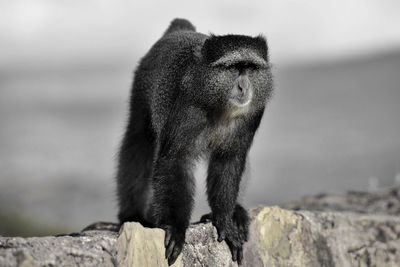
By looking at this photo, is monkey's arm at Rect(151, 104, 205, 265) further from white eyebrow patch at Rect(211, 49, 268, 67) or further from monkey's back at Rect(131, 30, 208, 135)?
white eyebrow patch at Rect(211, 49, 268, 67)

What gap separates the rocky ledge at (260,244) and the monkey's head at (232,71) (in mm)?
1091

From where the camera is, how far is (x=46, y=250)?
3324 mm

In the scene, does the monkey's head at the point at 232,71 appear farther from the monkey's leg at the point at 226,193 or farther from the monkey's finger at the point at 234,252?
the monkey's finger at the point at 234,252

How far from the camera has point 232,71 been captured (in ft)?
14.0

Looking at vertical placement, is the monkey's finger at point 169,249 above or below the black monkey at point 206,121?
below

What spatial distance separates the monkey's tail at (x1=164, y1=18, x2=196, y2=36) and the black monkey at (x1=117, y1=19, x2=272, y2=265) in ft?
2.57

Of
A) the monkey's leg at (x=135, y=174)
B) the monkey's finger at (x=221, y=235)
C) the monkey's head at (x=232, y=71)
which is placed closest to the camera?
the monkey's head at (x=232, y=71)

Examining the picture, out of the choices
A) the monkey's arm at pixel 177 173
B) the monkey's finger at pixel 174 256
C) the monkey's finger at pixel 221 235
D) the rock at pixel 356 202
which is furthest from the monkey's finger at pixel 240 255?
the rock at pixel 356 202

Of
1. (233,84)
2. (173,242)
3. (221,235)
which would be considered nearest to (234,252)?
(221,235)

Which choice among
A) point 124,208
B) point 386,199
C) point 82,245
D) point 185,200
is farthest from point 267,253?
point 386,199

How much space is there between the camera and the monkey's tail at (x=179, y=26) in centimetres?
591

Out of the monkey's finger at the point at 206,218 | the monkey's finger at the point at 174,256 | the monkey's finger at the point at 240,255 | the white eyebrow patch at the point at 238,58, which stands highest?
the white eyebrow patch at the point at 238,58

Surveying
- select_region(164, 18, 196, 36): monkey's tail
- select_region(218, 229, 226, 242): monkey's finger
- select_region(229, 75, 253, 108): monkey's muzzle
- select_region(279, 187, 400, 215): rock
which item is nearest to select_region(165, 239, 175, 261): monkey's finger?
select_region(218, 229, 226, 242): monkey's finger

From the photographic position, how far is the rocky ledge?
11.1ft
